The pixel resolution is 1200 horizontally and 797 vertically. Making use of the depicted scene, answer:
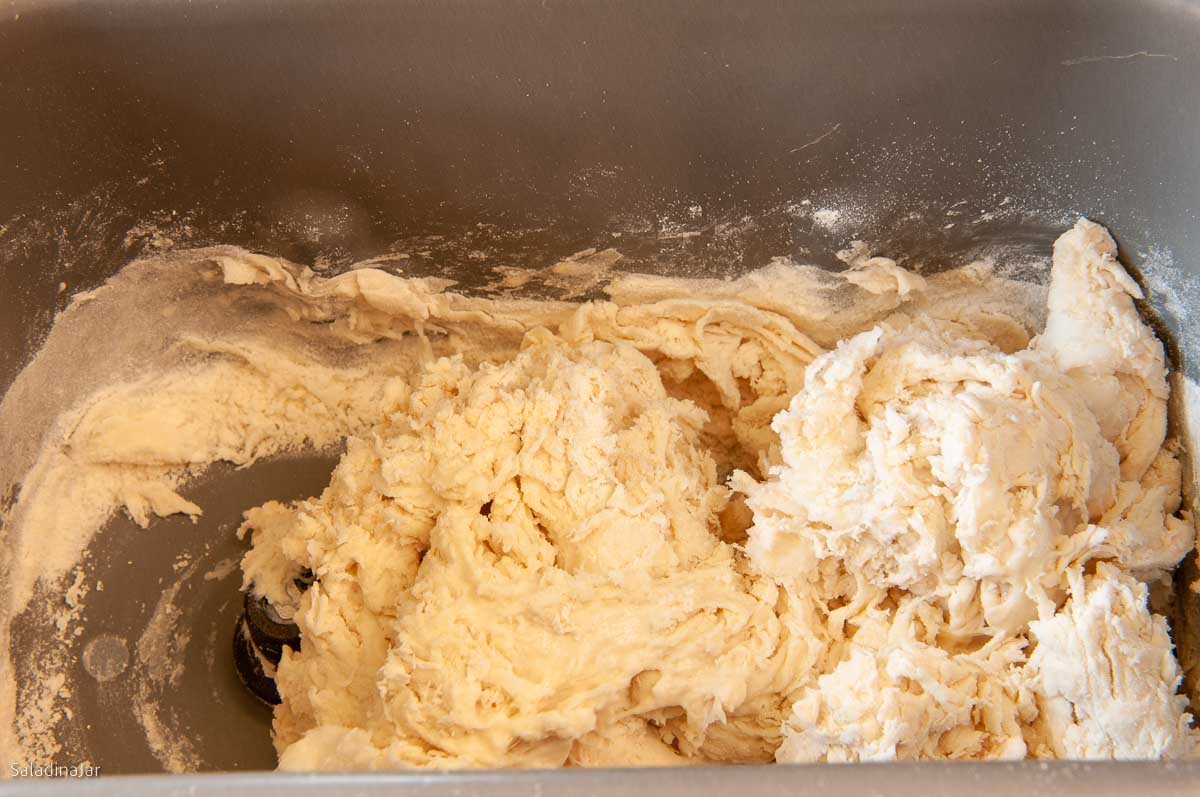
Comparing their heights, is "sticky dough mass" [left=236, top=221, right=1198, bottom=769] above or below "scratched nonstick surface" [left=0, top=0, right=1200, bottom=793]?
below

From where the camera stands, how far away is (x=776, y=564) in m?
1.12

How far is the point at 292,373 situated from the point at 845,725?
3.21 ft

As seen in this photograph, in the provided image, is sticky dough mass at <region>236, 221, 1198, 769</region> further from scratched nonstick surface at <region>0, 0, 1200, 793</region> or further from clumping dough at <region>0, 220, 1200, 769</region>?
scratched nonstick surface at <region>0, 0, 1200, 793</region>


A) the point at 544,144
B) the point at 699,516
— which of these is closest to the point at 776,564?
the point at 699,516

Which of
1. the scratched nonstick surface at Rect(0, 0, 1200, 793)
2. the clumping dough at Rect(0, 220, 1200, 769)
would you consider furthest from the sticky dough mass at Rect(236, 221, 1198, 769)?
the scratched nonstick surface at Rect(0, 0, 1200, 793)

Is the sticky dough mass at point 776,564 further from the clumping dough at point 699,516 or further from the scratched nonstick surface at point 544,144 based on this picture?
the scratched nonstick surface at point 544,144

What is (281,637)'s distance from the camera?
1.29 metres

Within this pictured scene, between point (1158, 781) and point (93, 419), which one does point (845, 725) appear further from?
point (93, 419)

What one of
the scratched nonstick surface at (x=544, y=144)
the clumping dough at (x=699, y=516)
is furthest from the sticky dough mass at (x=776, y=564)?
the scratched nonstick surface at (x=544, y=144)

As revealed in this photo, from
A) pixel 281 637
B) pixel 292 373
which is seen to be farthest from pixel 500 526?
pixel 292 373

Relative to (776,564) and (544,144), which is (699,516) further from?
(544,144)

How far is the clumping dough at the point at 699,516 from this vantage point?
1.00 m

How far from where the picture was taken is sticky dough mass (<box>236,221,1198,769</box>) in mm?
993

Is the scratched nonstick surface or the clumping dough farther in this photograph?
the scratched nonstick surface
